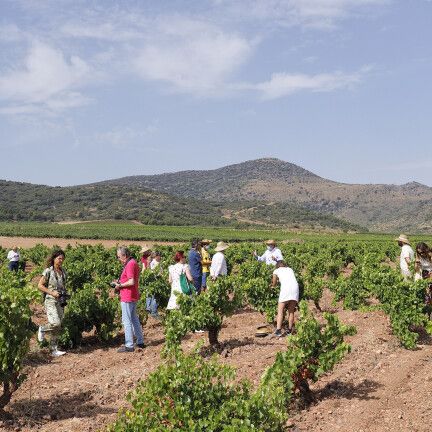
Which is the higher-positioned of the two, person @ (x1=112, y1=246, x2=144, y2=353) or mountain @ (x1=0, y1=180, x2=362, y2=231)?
mountain @ (x1=0, y1=180, x2=362, y2=231)

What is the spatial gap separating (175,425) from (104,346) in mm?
6802

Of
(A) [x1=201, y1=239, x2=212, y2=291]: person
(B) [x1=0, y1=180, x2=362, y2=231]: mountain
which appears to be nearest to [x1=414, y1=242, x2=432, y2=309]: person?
(A) [x1=201, y1=239, x2=212, y2=291]: person

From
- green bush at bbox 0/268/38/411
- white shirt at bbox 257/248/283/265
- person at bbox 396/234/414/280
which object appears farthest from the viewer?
white shirt at bbox 257/248/283/265

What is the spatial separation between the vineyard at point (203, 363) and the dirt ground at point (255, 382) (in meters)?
0.03

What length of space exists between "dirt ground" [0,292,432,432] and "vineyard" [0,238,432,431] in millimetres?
28

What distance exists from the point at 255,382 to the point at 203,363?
300cm

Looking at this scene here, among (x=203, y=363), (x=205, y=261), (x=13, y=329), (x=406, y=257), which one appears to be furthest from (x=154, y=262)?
(x=203, y=363)

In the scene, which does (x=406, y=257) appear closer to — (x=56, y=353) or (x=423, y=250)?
(x=423, y=250)

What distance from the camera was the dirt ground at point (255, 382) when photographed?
6.47 meters

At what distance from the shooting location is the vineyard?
467 cm

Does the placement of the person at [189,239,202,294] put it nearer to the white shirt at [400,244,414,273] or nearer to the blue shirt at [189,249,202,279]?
the blue shirt at [189,249,202,279]

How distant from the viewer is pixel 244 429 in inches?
167

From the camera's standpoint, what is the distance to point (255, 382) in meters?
7.71

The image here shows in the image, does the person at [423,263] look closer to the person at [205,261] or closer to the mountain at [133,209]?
the person at [205,261]
